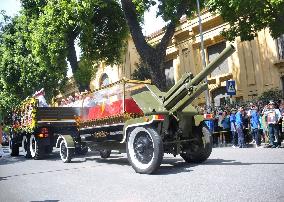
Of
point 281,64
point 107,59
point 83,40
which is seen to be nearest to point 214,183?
point 281,64

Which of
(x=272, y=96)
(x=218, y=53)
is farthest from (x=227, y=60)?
(x=272, y=96)

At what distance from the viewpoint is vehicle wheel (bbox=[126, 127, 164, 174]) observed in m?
7.46

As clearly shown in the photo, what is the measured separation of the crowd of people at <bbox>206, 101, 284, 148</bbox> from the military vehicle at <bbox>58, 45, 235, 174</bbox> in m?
4.87

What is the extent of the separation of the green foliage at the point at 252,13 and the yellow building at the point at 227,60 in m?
4.78

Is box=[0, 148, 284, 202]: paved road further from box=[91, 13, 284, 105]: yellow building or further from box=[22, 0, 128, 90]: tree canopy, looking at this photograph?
box=[22, 0, 128, 90]: tree canopy

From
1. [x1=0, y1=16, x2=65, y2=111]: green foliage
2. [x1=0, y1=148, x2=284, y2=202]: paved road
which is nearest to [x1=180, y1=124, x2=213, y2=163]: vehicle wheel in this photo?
[x1=0, y1=148, x2=284, y2=202]: paved road

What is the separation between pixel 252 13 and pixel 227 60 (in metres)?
8.11

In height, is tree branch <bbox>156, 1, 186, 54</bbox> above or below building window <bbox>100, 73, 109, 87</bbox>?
below

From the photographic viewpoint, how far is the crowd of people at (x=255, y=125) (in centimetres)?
1262

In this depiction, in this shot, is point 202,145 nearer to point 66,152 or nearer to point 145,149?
point 145,149

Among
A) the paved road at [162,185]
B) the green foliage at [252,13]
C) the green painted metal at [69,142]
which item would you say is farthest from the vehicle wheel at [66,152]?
the green foliage at [252,13]

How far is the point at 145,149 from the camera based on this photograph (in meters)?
7.89

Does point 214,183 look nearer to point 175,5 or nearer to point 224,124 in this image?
point 224,124

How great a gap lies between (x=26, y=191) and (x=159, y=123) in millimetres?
3194
